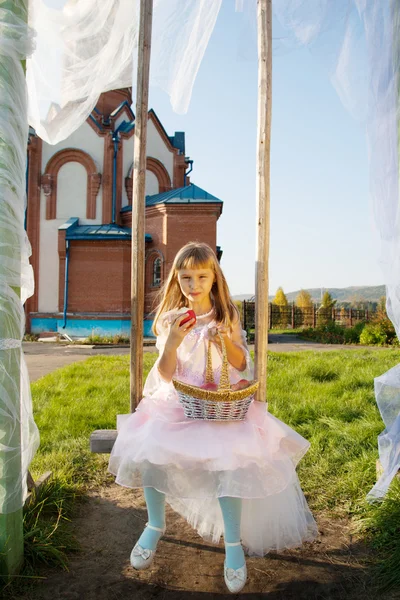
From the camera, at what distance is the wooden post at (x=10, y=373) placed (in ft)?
5.86

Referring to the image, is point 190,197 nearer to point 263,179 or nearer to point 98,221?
point 98,221

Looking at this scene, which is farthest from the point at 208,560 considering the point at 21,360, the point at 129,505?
the point at 21,360

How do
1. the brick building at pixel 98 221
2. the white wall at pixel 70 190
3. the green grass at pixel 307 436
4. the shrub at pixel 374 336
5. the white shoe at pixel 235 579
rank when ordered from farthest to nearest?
the white wall at pixel 70 190, the brick building at pixel 98 221, the shrub at pixel 374 336, the green grass at pixel 307 436, the white shoe at pixel 235 579

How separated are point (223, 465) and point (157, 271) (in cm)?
1435

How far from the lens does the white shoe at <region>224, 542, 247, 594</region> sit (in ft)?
5.68

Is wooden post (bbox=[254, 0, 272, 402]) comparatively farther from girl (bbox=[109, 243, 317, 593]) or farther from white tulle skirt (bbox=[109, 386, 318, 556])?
white tulle skirt (bbox=[109, 386, 318, 556])

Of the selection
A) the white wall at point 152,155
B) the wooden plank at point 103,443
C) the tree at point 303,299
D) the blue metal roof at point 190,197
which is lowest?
the wooden plank at point 103,443

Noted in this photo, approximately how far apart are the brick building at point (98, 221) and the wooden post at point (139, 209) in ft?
41.1

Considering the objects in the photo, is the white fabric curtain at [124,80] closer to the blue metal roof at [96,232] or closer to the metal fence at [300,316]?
the blue metal roof at [96,232]

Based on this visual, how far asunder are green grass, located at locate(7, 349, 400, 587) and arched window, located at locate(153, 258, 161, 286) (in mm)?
9720

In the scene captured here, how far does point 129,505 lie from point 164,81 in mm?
2435

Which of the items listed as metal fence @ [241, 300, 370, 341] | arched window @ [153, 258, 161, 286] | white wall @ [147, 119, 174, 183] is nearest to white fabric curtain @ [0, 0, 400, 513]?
arched window @ [153, 258, 161, 286]

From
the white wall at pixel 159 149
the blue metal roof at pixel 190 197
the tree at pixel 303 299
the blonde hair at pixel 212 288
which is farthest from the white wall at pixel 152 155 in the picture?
the tree at pixel 303 299

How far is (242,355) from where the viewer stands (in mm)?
2213
